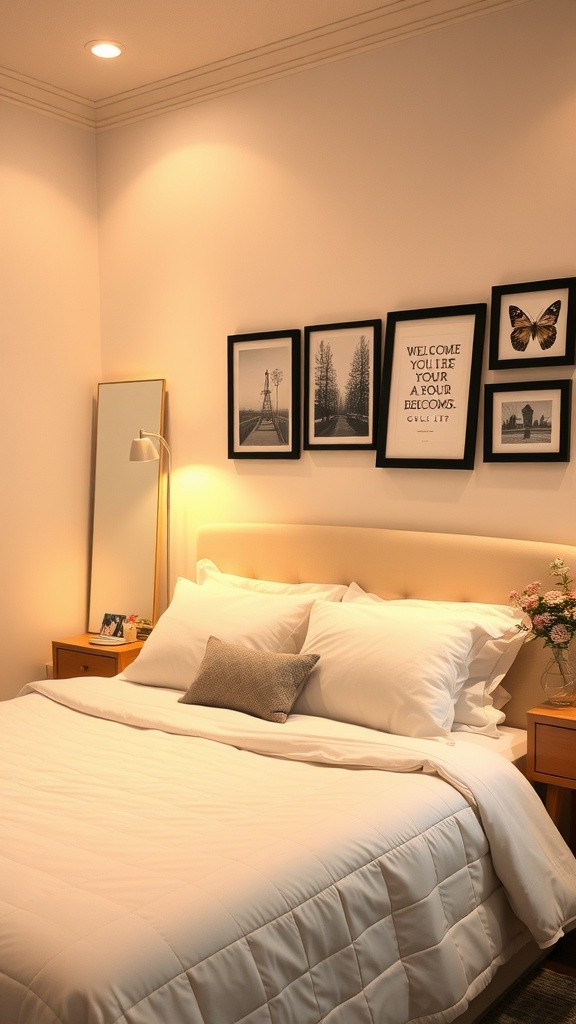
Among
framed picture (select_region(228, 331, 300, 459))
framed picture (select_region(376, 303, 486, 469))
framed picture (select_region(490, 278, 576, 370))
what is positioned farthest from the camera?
framed picture (select_region(228, 331, 300, 459))

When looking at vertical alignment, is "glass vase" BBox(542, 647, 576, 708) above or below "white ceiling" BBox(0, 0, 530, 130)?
below

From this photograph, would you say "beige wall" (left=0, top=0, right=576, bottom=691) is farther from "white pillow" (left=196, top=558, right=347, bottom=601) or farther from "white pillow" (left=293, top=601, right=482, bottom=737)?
"white pillow" (left=293, top=601, right=482, bottom=737)

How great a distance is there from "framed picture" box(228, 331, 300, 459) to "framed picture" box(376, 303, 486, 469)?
0.45 metres

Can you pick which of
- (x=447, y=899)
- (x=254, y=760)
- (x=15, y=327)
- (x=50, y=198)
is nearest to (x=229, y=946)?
(x=447, y=899)

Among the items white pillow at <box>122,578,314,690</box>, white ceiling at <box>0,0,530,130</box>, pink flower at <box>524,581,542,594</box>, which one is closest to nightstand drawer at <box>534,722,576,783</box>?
pink flower at <box>524,581,542,594</box>

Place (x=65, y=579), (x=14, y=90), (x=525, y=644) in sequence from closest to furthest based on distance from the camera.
→ (x=525, y=644) → (x=14, y=90) → (x=65, y=579)

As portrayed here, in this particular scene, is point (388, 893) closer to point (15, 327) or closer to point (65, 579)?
point (65, 579)

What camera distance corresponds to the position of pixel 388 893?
83.1 inches

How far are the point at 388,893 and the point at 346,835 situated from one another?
0.52 feet

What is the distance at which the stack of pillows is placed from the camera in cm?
284

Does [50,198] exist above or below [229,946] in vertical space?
above

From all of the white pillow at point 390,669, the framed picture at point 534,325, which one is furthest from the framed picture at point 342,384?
the white pillow at point 390,669

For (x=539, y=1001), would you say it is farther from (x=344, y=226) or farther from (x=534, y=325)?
(x=344, y=226)

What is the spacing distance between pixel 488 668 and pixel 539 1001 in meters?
0.95
